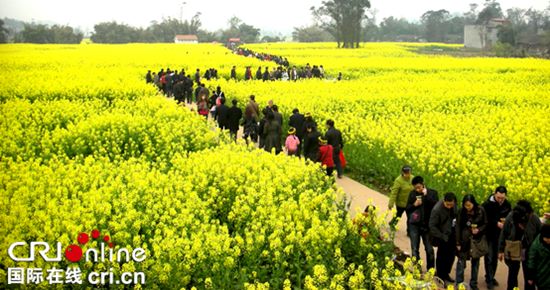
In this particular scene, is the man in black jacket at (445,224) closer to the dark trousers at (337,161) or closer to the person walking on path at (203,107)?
the dark trousers at (337,161)

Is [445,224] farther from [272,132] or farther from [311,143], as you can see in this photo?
[272,132]

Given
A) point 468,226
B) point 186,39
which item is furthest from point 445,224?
point 186,39

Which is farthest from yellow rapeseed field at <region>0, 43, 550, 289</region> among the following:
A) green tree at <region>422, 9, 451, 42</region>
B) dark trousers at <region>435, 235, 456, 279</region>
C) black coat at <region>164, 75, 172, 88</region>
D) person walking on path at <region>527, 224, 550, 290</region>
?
green tree at <region>422, 9, 451, 42</region>

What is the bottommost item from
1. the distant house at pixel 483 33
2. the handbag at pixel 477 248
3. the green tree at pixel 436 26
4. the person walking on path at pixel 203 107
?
the handbag at pixel 477 248

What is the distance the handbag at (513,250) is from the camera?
6176mm

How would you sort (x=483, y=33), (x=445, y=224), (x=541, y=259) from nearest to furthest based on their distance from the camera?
(x=541, y=259), (x=445, y=224), (x=483, y=33)

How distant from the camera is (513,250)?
6203mm

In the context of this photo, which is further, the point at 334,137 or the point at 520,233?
the point at 334,137

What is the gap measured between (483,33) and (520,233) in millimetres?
90166

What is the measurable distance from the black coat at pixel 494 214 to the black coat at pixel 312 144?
4.82 meters

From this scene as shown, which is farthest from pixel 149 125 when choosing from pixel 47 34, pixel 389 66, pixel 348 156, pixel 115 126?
pixel 47 34

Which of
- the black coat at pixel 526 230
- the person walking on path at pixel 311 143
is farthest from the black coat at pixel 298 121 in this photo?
the black coat at pixel 526 230

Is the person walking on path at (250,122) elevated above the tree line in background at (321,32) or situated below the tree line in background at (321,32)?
below

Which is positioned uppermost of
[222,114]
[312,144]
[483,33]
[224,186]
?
[483,33]
